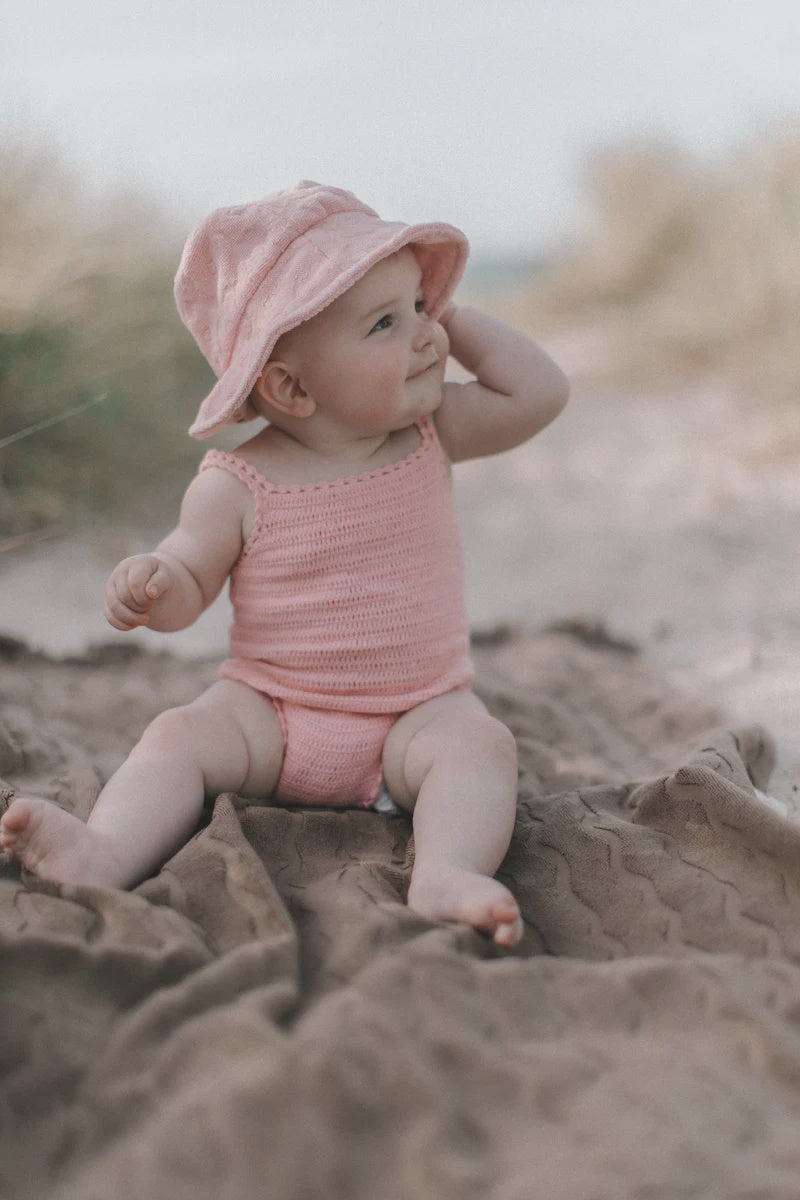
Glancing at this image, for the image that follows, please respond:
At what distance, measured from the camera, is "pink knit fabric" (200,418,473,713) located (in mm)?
1679

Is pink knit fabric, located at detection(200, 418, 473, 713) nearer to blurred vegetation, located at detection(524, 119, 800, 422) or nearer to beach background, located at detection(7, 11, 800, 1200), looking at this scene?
beach background, located at detection(7, 11, 800, 1200)

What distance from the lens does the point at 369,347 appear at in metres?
1.59

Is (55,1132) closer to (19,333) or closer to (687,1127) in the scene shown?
(687,1127)

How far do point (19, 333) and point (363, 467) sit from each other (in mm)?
1634

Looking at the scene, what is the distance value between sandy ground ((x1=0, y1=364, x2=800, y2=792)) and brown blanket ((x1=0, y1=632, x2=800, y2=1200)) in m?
0.73

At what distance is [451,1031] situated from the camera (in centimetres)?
111

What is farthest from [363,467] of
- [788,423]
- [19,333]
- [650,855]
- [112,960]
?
[788,423]

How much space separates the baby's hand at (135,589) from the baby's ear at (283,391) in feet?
0.96

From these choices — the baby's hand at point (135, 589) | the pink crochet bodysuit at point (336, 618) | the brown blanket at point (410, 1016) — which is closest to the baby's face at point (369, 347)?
the pink crochet bodysuit at point (336, 618)

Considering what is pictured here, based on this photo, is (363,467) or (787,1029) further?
(363,467)

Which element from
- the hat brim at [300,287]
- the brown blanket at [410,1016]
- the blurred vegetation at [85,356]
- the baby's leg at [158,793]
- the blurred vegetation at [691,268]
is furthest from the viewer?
the blurred vegetation at [691,268]

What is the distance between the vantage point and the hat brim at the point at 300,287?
60.0 inches

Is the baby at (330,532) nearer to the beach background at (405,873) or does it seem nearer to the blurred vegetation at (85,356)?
the beach background at (405,873)

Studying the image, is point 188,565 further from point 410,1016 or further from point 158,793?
point 410,1016
